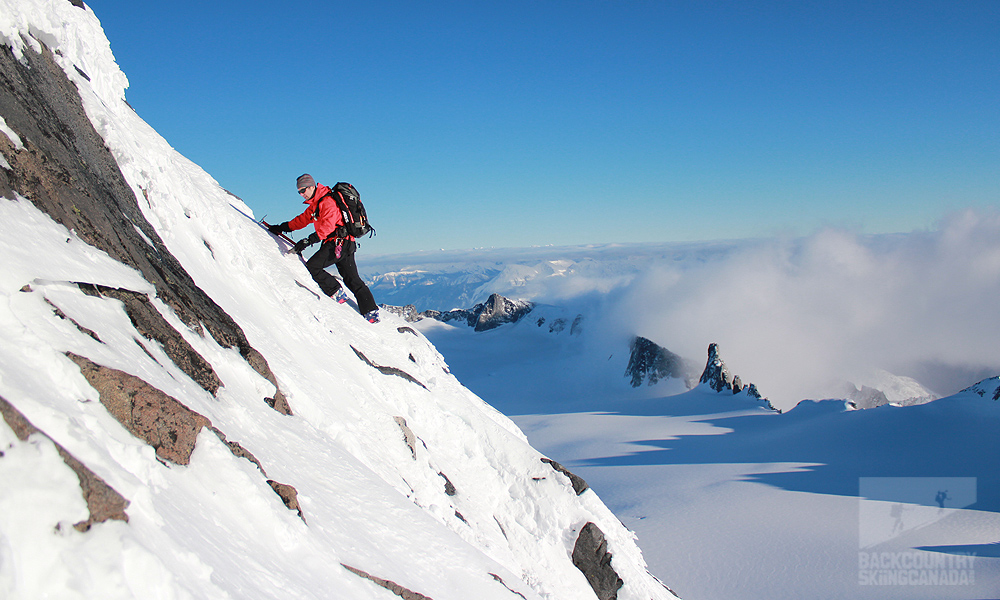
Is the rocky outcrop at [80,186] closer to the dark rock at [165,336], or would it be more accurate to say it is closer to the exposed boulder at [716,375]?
the dark rock at [165,336]

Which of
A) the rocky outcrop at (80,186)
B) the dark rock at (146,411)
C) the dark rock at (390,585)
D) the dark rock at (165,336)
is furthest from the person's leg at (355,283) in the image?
the dark rock at (390,585)

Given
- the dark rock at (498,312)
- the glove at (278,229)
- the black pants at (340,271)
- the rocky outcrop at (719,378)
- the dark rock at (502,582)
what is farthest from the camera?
the dark rock at (498,312)

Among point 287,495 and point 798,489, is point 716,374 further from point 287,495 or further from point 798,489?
point 287,495

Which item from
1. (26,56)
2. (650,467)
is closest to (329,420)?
(26,56)

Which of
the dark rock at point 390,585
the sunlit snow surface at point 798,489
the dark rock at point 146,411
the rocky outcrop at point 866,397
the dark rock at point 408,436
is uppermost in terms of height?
the dark rock at point 146,411

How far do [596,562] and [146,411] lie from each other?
334 inches

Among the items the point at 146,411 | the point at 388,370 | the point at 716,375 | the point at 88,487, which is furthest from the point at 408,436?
the point at 716,375

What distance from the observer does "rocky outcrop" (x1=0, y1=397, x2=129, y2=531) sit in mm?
2395

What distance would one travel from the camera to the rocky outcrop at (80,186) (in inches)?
182

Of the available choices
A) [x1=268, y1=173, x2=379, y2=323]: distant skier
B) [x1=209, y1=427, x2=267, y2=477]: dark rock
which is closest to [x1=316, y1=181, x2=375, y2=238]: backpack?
[x1=268, y1=173, x2=379, y2=323]: distant skier

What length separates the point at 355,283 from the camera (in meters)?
10.8

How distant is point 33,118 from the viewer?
5160mm

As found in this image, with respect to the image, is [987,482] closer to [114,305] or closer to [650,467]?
[650,467]

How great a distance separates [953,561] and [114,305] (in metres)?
37.5
